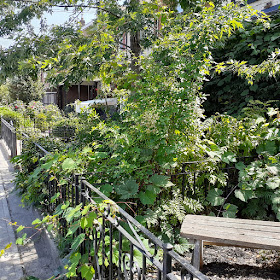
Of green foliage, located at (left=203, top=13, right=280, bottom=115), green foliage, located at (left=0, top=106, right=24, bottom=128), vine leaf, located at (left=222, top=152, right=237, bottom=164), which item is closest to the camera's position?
vine leaf, located at (left=222, top=152, right=237, bottom=164)

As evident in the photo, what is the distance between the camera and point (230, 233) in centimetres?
234

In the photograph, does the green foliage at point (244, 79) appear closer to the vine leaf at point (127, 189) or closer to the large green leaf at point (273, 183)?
the large green leaf at point (273, 183)

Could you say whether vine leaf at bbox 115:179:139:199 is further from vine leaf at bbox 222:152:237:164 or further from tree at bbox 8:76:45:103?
tree at bbox 8:76:45:103

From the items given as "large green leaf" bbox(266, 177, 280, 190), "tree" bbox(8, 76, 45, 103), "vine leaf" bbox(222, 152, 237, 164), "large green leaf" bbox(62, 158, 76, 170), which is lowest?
"large green leaf" bbox(266, 177, 280, 190)

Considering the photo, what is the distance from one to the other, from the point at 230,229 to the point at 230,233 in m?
0.10

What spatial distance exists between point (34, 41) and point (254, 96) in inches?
194

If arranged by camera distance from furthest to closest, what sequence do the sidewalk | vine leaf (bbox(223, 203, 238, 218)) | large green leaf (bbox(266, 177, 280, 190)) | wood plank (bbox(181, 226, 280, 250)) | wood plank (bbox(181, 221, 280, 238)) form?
1. vine leaf (bbox(223, 203, 238, 218))
2. large green leaf (bbox(266, 177, 280, 190))
3. the sidewalk
4. wood plank (bbox(181, 221, 280, 238))
5. wood plank (bbox(181, 226, 280, 250))

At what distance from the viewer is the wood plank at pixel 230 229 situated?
7.55 feet

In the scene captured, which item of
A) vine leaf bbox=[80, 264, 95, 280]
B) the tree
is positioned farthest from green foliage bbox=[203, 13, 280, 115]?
the tree

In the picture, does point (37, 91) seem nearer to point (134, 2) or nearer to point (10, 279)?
point (134, 2)

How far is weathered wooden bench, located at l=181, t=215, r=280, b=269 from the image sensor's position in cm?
217

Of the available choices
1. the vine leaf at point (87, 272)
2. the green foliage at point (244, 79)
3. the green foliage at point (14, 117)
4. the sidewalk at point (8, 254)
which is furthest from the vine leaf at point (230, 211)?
the green foliage at point (14, 117)

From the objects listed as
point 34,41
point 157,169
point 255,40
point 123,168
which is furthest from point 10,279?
point 255,40

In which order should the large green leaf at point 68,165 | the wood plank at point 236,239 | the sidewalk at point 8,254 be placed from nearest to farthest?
the wood plank at point 236,239 → the large green leaf at point 68,165 → the sidewalk at point 8,254
